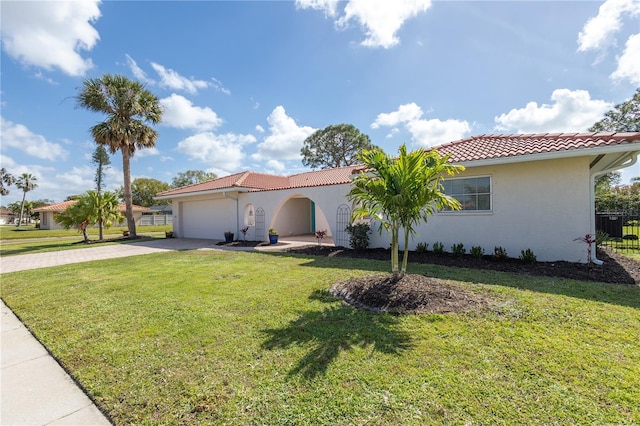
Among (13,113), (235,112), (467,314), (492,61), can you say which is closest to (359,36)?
(492,61)

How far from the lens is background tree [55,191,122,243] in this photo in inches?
735

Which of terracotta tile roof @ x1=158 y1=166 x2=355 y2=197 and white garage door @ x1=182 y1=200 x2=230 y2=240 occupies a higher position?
terracotta tile roof @ x1=158 y1=166 x2=355 y2=197

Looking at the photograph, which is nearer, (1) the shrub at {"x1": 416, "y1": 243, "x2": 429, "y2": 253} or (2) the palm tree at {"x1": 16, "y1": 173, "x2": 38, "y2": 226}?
(1) the shrub at {"x1": 416, "y1": 243, "x2": 429, "y2": 253}

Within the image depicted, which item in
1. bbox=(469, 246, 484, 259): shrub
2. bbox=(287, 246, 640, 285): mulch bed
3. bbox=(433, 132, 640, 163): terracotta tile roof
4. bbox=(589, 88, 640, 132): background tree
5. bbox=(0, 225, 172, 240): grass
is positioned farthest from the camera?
bbox=(0, 225, 172, 240): grass

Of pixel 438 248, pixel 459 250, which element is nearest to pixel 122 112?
pixel 438 248

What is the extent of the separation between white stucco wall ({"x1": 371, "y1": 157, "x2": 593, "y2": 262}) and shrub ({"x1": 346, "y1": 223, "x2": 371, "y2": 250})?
10.4 ft

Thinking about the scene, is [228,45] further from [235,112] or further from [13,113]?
[13,113]

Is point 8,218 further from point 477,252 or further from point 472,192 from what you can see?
point 477,252

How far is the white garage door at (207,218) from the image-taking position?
19.3 m

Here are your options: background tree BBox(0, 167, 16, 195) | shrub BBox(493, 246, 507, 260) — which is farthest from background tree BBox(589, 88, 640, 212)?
background tree BBox(0, 167, 16, 195)

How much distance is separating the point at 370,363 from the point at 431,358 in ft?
2.36

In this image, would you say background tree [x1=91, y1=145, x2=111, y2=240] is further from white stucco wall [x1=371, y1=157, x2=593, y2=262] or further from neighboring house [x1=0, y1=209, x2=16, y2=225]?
white stucco wall [x1=371, y1=157, x2=593, y2=262]

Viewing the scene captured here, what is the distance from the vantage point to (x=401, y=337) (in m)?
3.85

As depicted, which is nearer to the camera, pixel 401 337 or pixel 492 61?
pixel 401 337
